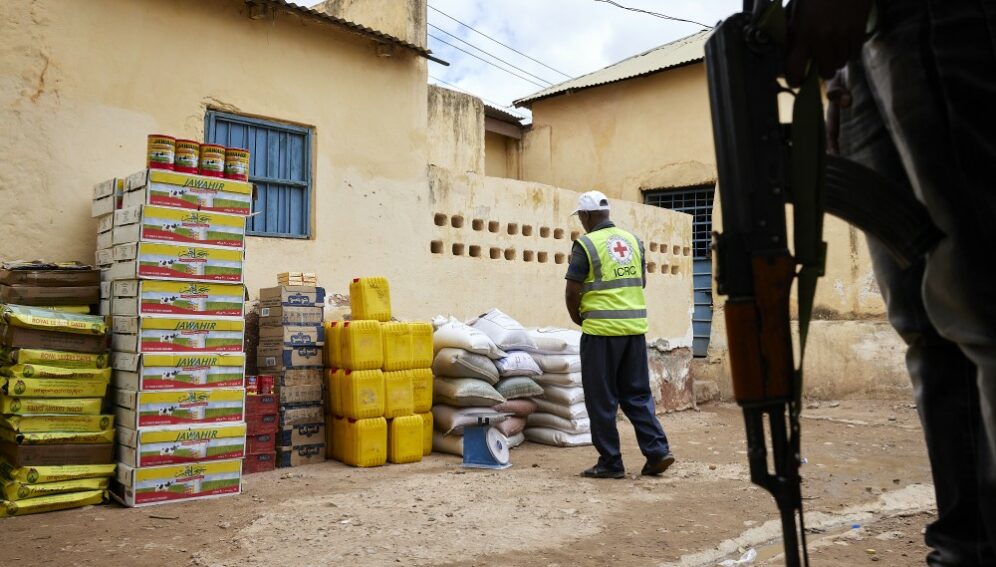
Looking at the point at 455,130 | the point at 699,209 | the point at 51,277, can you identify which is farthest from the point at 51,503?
the point at 699,209

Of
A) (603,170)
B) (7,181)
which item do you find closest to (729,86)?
(7,181)

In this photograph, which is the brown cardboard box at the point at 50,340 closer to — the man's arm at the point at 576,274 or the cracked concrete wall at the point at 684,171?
the man's arm at the point at 576,274

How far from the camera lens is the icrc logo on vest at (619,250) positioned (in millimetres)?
5020

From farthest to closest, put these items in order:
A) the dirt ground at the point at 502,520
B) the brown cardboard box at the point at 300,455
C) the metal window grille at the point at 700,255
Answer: the metal window grille at the point at 700,255, the brown cardboard box at the point at 300,455, the dirt ground at the point at 502,520

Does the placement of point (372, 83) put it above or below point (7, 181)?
above

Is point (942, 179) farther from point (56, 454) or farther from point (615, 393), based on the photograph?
point (56, 454)

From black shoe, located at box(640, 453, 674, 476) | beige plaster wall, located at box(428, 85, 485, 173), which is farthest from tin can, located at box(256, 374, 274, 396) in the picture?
beige plaster wall, located at box(428, 85, 485, 173)

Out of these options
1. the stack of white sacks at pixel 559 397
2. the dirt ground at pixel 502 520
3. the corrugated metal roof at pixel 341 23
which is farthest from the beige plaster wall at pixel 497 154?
the dirt ground at pixel 502 520

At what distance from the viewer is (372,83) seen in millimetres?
7086

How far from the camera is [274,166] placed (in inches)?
249

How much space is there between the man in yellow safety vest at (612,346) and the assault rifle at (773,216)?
10.6 ft

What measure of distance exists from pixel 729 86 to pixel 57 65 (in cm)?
510

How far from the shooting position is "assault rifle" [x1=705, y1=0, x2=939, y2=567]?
5.41 ft

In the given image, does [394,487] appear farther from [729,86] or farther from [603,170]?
[603,170]
